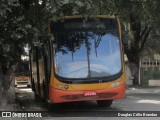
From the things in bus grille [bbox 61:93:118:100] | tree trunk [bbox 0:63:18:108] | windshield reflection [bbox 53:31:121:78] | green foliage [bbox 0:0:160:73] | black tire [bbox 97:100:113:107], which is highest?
green foliage [bbox 0:0:160:73]

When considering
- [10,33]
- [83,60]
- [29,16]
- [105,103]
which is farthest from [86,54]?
[105,103]

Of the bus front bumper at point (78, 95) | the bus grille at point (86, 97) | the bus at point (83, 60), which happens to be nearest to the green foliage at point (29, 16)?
the bus at point (83, 60)

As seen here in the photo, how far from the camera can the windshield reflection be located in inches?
588

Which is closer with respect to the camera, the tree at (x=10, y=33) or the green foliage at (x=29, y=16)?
the tree at (x=10, y=33)

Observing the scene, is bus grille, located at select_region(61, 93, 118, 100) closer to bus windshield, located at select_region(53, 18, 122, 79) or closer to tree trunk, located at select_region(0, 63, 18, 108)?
bus windshield, located at select_region(53, 18, 122, 79)

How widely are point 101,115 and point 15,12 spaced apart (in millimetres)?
4603

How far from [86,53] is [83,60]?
0.93ft

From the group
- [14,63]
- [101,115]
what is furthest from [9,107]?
[101,115]

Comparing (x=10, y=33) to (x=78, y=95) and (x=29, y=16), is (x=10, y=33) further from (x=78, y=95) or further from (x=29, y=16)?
(x=78, y=95)

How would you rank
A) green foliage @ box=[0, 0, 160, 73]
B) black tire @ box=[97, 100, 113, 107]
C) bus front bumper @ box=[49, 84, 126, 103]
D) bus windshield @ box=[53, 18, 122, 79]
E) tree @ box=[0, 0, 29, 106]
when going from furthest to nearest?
1. black tire @ box=[97, 100, 113, 107]
2. bus windshield @ box=[53, 18, 122, 79]
3. bus front bumper @ box=[49, 84, 126, 103]
4. green foliage @ box=[0, 0, 160, 73]
5. tree @ box=[0, 0, 29, 106]

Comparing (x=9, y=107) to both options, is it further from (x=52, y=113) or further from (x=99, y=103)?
(x=99, y=103)

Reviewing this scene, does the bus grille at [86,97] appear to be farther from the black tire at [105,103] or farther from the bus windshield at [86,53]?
the black tire at [105,103]

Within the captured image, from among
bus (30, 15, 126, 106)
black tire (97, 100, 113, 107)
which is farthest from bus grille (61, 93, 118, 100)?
black tire (97, 100, 113, 107)

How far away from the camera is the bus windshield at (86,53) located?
14945mm
